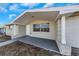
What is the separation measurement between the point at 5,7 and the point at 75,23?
448cm

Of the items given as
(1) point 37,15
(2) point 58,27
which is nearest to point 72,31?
(2) point 58,27

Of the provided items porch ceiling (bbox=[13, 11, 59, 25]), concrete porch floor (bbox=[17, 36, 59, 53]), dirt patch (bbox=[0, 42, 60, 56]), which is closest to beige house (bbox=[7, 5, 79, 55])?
porch ceiling (bbox=[13, 11, 59, 25])

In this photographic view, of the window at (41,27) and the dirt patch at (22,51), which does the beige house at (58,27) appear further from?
the dirt patch at (22,51)

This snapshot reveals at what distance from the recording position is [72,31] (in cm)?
752

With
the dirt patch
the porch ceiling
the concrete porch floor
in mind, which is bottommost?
the dirt patch

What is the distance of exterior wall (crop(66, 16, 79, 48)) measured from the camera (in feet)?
24.0

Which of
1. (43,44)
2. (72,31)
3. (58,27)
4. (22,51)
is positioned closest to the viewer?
(22,51)

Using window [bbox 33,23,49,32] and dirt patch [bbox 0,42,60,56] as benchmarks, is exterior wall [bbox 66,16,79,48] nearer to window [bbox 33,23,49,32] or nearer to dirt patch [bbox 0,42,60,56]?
dirt patch [bbox 0,42,60,56]

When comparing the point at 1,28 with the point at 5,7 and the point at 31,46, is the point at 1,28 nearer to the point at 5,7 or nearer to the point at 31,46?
the point at 5,7

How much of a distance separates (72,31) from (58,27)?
0.97 metres

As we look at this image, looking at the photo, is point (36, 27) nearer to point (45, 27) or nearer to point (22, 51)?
point (45, 27)

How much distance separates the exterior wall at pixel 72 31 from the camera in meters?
7.31

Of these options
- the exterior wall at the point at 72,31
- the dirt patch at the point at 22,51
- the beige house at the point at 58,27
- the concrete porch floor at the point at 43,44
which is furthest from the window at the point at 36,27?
the dirt patch at the point at 22,51

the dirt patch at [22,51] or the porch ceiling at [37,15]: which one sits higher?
the porch ceiling at [37,15]
